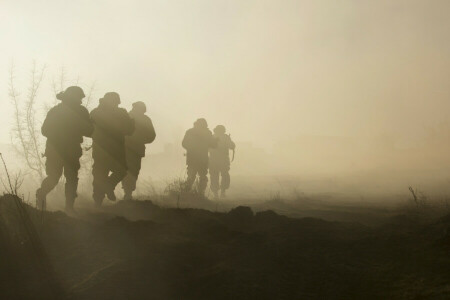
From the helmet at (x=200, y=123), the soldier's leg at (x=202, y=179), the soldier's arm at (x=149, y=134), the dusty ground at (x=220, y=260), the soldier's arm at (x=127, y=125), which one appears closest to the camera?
the dusty ground at (x=220, y=260)

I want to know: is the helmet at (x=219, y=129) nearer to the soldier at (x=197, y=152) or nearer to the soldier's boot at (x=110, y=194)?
the soldier at (x=197, y=152)

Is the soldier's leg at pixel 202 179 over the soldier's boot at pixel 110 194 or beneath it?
over

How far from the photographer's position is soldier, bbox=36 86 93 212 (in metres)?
8.73

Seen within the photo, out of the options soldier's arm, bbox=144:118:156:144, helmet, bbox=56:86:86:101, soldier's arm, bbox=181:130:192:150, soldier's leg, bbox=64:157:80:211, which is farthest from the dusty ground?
soldier's arm, bbox=181:130:192:150

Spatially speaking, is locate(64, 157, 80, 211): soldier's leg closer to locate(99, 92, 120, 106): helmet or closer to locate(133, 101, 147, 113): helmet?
locate(99, 92, 120, 106): helmet

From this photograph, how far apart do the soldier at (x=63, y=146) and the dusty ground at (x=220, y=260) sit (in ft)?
8.66

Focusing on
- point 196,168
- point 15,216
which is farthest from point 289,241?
point 196,168

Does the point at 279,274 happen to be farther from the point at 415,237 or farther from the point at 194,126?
the point at 194,126

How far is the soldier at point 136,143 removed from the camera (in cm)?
1130

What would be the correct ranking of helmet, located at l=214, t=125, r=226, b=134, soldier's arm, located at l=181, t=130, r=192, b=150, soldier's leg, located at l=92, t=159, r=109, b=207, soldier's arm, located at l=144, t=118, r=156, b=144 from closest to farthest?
Answer: soldier's leg, located at l=92, t=159, r=109, b=207, soldier's arm, located at l=144, t=118, r=156, b=144, soldier's arm, located at l=181, t=130, r=192, b=150, helmet, located at l=214, t=125, r=226, b=134

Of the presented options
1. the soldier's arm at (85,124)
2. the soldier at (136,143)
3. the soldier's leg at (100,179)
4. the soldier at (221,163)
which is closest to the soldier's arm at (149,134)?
the soldier at (136,143)

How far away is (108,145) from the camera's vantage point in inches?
399

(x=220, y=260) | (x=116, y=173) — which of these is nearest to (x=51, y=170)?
Answer: (x=116, y=173)

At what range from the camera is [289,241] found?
5332 millimetres
